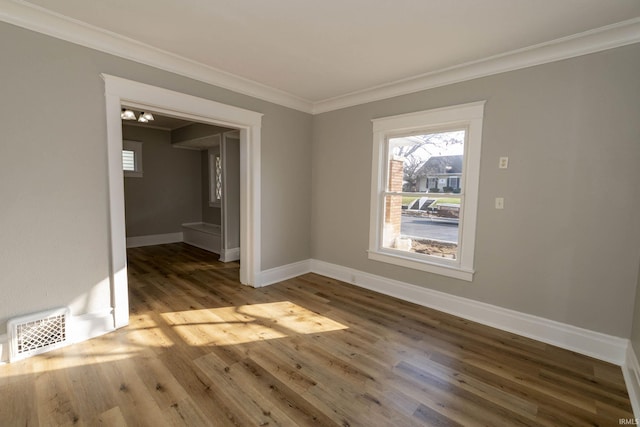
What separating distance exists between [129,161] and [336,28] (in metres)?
5.58

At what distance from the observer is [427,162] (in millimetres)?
3361

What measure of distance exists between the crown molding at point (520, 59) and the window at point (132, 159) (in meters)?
4.79

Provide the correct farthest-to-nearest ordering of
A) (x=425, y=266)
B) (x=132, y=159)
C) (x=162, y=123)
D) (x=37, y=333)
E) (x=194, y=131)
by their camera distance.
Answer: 1. (x=132, y=159)
2. (x=162, y=123)
3. (x=194, y=131)
4. (x=425, y=266)
5. (x=37, y=333)

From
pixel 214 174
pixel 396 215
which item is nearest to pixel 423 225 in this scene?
pixel 396 215

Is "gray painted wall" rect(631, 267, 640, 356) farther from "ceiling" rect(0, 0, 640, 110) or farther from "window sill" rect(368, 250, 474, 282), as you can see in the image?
"ceiling" rect(0, 0, 640, 110)

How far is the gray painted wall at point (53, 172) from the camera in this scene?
2.09m

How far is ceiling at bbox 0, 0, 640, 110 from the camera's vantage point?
1.97 meters

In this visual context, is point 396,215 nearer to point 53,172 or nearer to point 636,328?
point 636,328

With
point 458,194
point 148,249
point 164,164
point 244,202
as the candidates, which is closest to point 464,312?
point 458,194

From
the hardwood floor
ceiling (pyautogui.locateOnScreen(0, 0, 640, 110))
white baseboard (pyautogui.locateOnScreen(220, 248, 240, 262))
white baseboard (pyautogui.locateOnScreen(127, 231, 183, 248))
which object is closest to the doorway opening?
ceiling (pyautogui.locateOnScreen(0, 0, 640, 110))

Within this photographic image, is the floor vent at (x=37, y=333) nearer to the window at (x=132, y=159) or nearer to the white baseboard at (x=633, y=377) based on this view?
the white baseboard at (x=633, y=377)

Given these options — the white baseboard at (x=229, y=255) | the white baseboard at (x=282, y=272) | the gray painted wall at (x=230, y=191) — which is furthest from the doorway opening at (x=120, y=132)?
the white baseboard at (x=229, y=255)

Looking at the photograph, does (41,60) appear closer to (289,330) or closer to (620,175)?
(289,330)

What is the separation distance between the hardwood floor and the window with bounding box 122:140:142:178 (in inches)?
154
